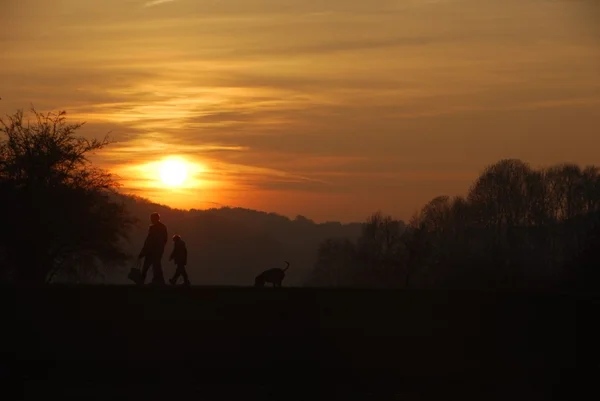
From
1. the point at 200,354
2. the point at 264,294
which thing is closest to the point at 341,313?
the point at 264,294

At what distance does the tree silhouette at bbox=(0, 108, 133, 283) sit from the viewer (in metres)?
40.2

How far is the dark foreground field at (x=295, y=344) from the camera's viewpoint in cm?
2319

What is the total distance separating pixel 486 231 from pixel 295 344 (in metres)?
60.9

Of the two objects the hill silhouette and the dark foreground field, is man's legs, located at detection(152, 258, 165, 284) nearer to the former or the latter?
the dark foreground field

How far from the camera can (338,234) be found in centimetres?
17400

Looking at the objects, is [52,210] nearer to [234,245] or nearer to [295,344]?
[295,344]

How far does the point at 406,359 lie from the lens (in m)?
25.2

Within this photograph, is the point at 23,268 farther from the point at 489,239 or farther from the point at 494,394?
the point at 489,239

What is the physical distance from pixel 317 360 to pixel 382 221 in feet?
228

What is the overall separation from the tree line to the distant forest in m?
0.12

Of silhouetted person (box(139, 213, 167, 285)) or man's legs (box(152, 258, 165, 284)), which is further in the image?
man's legs (box(152, 258, 165, 284))

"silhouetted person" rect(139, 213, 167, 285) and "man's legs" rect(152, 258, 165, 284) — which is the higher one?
"silhouetted person" rect(139, 213, 167, 285)

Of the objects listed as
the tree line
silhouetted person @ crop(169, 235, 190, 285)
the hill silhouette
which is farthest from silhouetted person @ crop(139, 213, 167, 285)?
the hill silhouette

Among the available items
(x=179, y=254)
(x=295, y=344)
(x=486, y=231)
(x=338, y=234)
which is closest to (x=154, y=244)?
(x=179, y=254)
